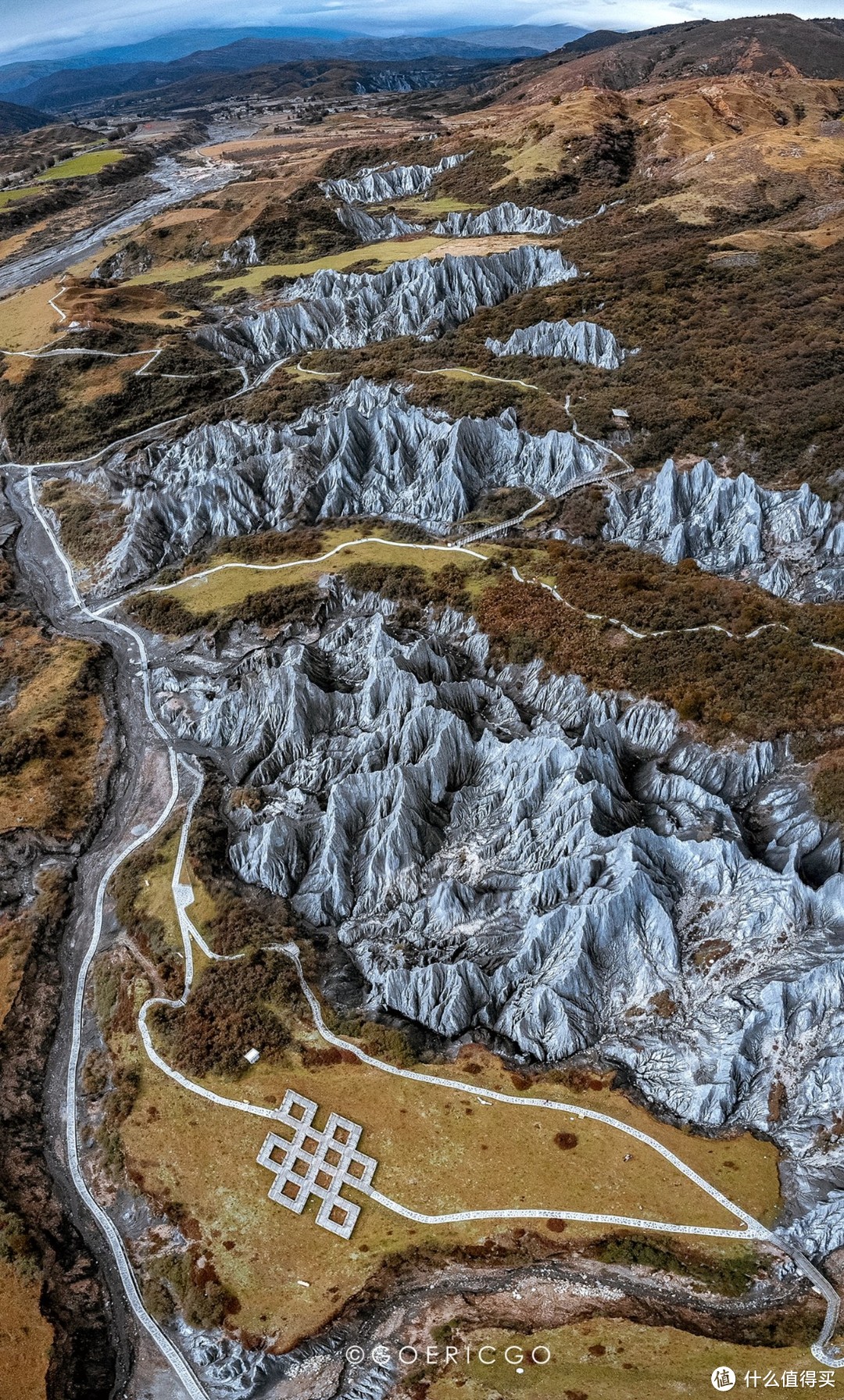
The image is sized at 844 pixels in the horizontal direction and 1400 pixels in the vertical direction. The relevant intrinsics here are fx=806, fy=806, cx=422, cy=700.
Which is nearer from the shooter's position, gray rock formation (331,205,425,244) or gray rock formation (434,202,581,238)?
gray rock formation (434,202,581,238)

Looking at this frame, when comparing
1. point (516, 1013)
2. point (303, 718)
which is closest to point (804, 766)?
point (516, 1013)

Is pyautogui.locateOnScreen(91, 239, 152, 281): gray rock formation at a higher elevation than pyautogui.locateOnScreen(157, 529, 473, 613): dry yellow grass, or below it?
higher

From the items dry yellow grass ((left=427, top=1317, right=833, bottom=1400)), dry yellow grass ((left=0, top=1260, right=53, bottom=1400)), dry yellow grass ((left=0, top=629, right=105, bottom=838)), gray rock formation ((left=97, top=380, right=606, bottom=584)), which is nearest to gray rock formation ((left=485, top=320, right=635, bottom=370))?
gray rock formation ((left=97, top=380, right=606, bottom=584))

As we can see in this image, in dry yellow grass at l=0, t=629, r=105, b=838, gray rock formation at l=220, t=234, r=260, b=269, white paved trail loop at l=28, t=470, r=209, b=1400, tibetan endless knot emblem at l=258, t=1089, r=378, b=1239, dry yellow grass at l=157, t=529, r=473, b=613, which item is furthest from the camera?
gray rock formation at l=220, t=234, r=260, b=269

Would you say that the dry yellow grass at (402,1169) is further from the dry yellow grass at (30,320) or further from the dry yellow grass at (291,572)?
the dry yellow grass at (30,320)

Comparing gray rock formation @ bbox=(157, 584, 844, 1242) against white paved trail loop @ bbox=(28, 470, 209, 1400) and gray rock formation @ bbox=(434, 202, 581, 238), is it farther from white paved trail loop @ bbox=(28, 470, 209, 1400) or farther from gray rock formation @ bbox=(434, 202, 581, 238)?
Result: gray rock formation @ bbox=(434, 202, 581, 238)

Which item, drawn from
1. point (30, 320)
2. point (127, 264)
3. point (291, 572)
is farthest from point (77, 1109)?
point (127, 264)

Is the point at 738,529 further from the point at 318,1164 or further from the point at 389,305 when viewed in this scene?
the point at 389,305
